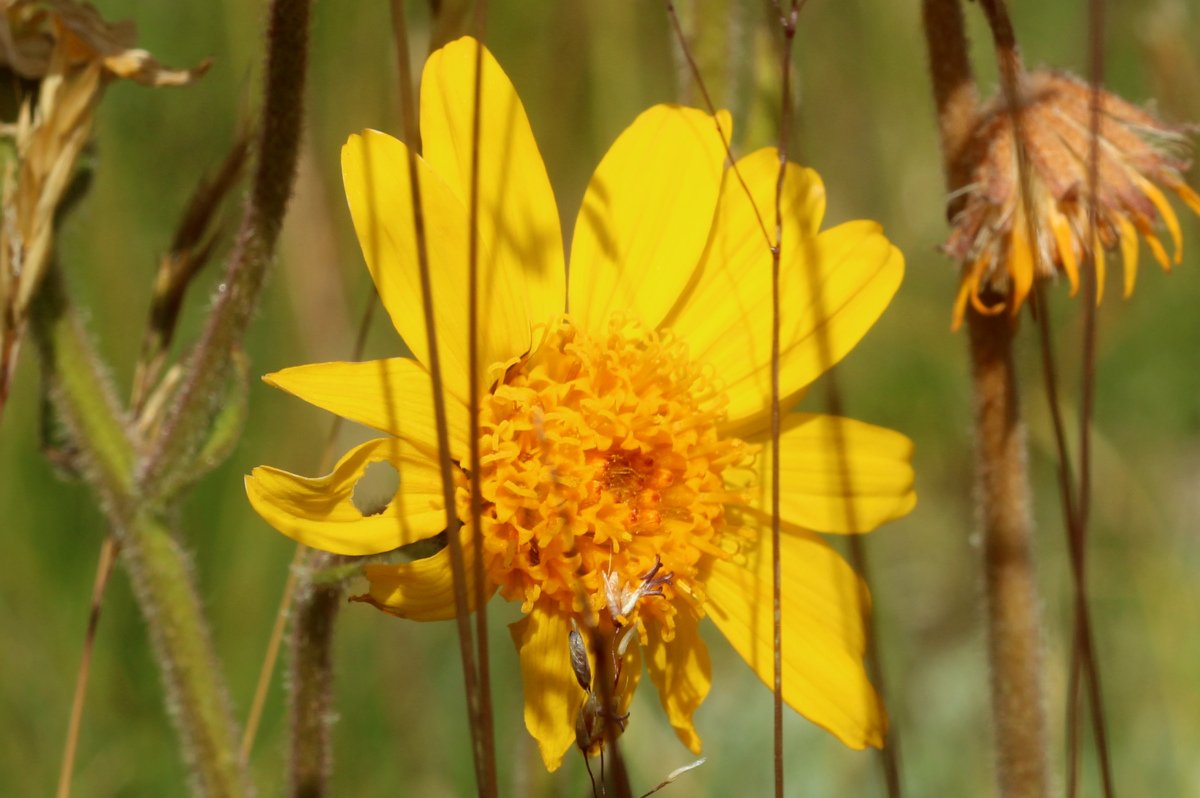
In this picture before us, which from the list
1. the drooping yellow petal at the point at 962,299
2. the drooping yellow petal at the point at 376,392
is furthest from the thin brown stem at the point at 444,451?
the drooping yellow petal at the point at 962,299

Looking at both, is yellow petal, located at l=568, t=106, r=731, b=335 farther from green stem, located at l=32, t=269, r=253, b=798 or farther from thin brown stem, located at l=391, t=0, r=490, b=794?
green stem, located at l=32, t=269, r=253, b=798

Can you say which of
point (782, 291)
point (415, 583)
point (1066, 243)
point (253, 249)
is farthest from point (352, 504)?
point (1066, 243)

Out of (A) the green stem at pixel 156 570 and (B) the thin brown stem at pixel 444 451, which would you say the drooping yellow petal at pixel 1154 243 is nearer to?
(B) the thin brown stem at pixel 444 451

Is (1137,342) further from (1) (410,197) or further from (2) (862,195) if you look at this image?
(1) (410,197)

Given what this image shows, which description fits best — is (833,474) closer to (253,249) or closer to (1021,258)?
(1021,258)

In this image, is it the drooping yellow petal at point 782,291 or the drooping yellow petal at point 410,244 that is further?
the drooping yellow petal at point 782,291
